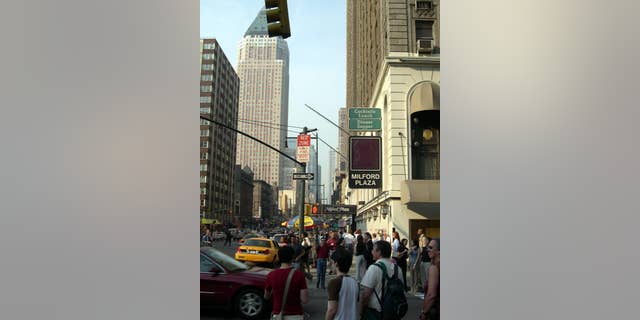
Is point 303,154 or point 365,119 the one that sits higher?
point 365,119

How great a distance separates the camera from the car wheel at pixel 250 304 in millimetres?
9750

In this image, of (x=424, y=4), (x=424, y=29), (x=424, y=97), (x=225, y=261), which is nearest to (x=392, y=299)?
(x=225, y=261)

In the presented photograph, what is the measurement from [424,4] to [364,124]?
932cm

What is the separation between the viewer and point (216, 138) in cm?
11494

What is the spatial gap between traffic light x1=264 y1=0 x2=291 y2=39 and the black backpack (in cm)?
314

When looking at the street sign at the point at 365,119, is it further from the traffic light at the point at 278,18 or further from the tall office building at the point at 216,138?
the tall office building at the point at 216,138

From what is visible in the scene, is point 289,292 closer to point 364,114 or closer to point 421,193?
point 364,114

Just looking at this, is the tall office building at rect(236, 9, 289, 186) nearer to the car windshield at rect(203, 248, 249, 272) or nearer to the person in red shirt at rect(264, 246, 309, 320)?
the car windshield at rect(203, 248, 249, 272)

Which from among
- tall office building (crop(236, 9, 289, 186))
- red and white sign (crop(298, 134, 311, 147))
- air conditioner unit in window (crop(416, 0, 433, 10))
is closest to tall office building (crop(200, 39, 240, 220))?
tall office building (crop(236, 9, 289, 186))

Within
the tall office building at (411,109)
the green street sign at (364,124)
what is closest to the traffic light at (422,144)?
the tall office building at (411,109)

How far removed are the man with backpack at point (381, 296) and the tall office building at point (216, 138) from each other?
99.6 meters

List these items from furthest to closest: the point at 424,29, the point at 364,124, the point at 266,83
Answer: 1. the point at 266,83
2. the point at 424,29
3. the point at 364,124
